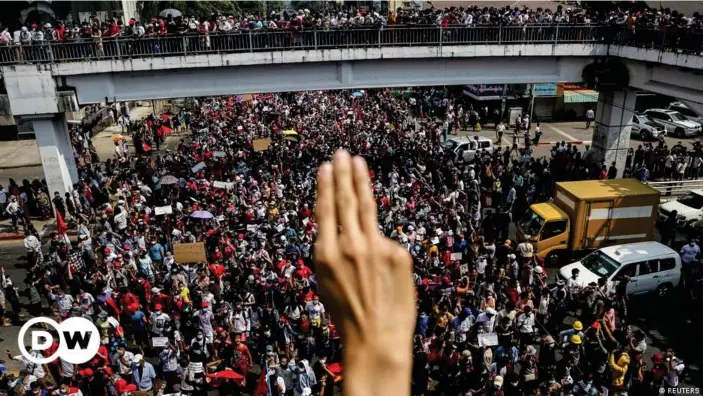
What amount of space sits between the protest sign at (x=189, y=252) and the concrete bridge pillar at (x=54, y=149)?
32.0 ft

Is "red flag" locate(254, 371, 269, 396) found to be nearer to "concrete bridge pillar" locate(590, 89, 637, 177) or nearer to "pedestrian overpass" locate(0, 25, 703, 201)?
"pedestrian overpass" locate(0, 25, 703, 201)

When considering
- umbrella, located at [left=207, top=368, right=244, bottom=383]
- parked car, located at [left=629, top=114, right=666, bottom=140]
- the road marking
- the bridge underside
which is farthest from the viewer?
the road marking

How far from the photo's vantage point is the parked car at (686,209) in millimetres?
18797

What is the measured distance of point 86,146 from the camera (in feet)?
97.1

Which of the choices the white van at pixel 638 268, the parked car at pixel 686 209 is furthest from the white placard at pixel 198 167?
the parked car at pixel 686 209

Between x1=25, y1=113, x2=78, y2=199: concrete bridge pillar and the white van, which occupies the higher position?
x1=25, y1=113, x2=78, y2=199: concrete bridge pillar

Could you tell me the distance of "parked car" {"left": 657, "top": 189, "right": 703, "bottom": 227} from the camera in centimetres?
1880

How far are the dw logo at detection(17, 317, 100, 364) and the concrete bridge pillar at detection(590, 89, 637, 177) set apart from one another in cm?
2093

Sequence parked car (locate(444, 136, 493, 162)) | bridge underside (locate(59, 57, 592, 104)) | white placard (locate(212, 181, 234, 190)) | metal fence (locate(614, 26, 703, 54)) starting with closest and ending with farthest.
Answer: metal fence (locate(614, 26, 703, 54))
white placard (locate(212, 181, 234, 190))
bridge underside (locate(59, 57, 592, 104))
parked car (locate(444, 136, 493, 162))

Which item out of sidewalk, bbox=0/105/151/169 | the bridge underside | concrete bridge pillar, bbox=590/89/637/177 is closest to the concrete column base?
the bridge underside

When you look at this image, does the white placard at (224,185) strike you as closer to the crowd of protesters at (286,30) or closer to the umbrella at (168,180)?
the umbrella at (168,180)

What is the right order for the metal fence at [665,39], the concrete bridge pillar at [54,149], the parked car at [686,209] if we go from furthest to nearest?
the concrete bridge pillar at [54,149] < the parked car at [686,209] < the metal fence at [665,39]

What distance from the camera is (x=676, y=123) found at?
3309cm

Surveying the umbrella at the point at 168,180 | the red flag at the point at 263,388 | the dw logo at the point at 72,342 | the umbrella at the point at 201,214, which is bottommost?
the red flag at the point at 263,388
